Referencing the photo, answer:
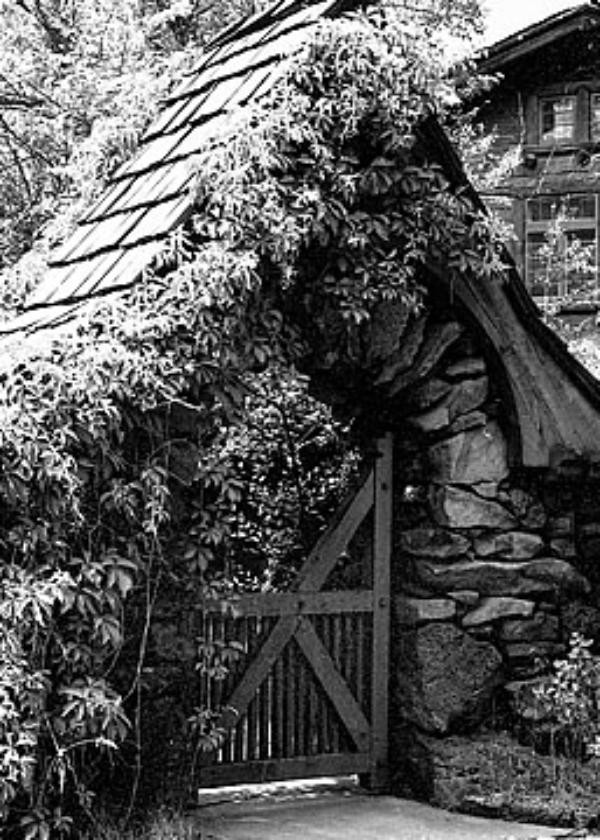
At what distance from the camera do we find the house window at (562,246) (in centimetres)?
1587

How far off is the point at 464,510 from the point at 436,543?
19cm

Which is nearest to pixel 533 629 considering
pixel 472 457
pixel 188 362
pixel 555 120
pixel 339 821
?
pixel 472 457

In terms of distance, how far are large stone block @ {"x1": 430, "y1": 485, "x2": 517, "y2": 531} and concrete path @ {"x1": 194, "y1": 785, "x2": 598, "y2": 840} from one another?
47.6 inches

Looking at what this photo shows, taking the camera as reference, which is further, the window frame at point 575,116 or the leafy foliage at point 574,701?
the window frame at point 575,116

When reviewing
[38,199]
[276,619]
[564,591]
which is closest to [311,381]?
[276,619]

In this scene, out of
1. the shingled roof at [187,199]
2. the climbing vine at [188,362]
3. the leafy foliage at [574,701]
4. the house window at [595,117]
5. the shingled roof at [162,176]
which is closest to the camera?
the climbing vine at [188,362]

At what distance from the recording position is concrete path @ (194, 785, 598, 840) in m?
5.40

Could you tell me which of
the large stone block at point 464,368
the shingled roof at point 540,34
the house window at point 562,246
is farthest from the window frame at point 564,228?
the large stone block at point 464,368

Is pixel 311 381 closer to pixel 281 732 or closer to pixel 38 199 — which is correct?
pixel 281 732

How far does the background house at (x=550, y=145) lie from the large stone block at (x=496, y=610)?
34.1ft

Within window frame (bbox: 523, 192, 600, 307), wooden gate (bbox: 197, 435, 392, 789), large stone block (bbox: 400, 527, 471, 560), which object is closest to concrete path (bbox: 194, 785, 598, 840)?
wooden gate (bbox: 197, 435, 392, 789)

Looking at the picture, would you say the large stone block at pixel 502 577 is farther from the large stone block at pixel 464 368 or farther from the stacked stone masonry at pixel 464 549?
the large stone block at pixel 464 368

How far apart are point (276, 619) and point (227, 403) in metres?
1.42

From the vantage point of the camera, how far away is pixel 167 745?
5227 mm
